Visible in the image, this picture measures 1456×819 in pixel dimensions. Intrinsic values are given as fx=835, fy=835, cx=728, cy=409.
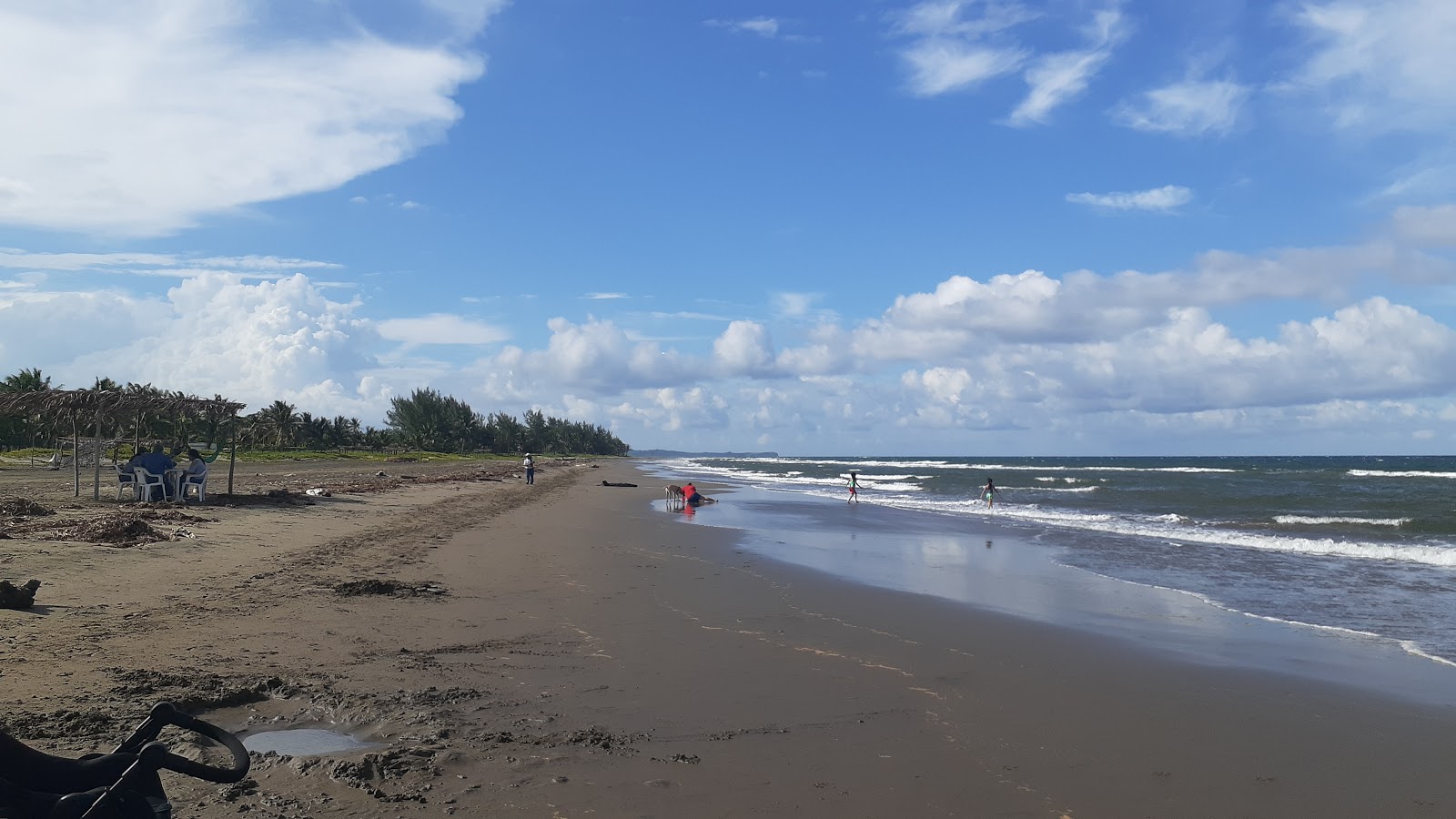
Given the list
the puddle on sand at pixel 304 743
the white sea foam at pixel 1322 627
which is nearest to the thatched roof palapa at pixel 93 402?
the puddle on sand at pixel 304 743

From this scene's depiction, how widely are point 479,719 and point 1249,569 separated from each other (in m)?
15.4

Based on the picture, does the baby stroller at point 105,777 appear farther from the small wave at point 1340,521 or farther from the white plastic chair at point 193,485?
the small wave at point 1340,521

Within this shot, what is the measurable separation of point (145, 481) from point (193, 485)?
0.96m

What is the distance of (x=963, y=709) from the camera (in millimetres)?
6547

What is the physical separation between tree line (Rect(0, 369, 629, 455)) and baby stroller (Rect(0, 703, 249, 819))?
21.6 metres

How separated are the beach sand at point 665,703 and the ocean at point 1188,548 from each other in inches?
137

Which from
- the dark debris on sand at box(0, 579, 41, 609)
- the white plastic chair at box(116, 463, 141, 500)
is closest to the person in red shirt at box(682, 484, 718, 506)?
the white plastic chair at box(116, 463, 141, 500)

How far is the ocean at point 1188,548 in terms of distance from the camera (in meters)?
11.8

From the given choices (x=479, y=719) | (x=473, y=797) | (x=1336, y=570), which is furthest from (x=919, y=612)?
(x=1336, y=570)

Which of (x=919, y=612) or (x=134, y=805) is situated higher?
(x=134, y=805)

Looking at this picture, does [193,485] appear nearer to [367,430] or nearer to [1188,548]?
[1188,548]

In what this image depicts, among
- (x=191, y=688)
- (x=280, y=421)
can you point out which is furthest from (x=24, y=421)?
(x=191, y=688)

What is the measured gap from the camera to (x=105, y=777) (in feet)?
9.43

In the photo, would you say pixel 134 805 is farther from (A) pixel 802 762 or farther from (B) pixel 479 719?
(A) pixel 802 762
